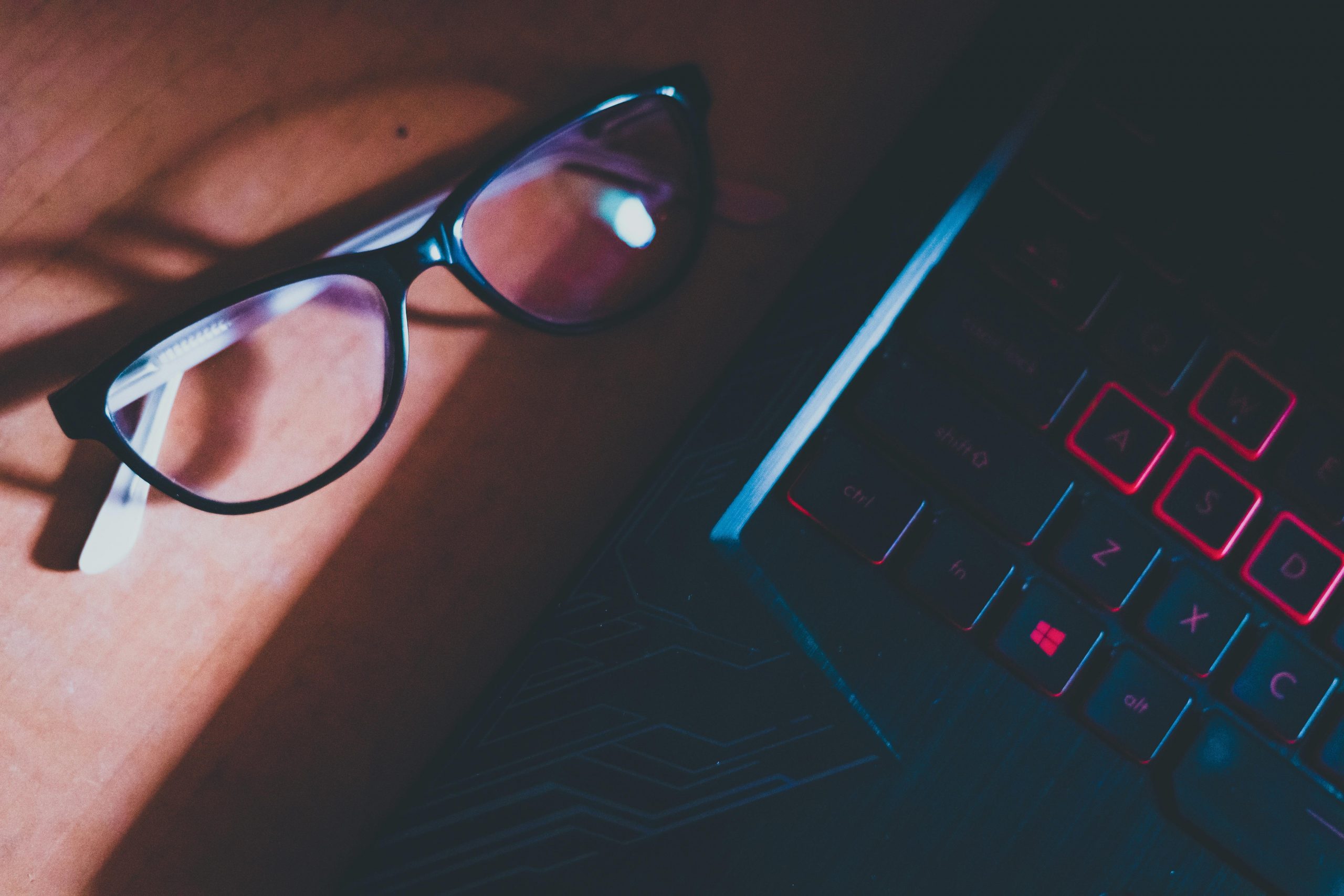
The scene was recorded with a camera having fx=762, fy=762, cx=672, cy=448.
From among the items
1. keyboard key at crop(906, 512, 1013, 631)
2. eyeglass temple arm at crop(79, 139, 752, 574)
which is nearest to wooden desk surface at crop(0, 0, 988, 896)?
eyeglass temple arm at crop(79, 139, 752, 574)

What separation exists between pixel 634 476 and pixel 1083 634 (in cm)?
17

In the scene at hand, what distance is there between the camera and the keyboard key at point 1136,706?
26 centimetres

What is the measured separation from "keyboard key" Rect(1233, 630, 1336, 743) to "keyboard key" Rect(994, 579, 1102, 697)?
0.20 ft

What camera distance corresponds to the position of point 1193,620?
10.6 inches

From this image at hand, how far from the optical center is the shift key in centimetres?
26

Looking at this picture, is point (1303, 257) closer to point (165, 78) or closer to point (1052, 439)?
point (1052, 439)

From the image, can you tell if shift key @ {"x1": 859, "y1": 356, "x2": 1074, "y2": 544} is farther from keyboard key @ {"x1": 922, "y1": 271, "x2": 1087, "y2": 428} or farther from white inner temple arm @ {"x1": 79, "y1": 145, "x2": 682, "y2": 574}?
white inner temple arm @ {"x1": 79, "y1": 145, "x2": 682, "y2": 574}

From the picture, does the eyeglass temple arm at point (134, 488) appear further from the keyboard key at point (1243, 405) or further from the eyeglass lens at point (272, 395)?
the keyboard key at point (1243, 405)

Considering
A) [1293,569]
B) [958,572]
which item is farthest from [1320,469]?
[958,572]

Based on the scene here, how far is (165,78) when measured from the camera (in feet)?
0.93

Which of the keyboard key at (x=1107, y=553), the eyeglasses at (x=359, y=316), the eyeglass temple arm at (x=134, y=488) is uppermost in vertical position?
the keyboard key at (x=1107, y=553)

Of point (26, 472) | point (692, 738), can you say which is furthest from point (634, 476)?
point (26, 472)

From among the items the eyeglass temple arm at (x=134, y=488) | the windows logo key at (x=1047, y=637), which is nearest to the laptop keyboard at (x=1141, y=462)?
the windows logo key at (x=1047, y=637)

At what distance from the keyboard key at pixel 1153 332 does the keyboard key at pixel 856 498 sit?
94 millimetres
